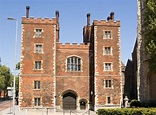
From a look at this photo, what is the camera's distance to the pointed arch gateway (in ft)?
139

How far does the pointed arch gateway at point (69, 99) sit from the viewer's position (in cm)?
4231

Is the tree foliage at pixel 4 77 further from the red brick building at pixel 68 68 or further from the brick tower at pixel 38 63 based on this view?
the red brick building at pixel 68 68

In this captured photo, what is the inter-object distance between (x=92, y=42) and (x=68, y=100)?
31.4ft

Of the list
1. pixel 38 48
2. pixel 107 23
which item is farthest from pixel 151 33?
pixel 38 48

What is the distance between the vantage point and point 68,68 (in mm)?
42656

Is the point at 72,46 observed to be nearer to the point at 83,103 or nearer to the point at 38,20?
the point at 38,20

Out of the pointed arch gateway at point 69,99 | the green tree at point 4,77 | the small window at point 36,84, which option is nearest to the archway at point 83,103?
the pointed arch gateway at point 69,99

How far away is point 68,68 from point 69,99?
4.65 m

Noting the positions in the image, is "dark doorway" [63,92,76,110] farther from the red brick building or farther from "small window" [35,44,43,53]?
"small window" [35,44,43,53]

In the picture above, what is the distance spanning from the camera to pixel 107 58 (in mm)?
41875

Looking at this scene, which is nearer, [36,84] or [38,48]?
[36,84]

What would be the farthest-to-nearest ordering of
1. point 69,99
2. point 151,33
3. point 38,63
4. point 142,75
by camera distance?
point 69,99 < point 38,63 < point 142,75 < point 151,33

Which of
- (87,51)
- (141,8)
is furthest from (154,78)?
(87,51)

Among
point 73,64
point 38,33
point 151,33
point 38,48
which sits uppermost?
point 38,33
